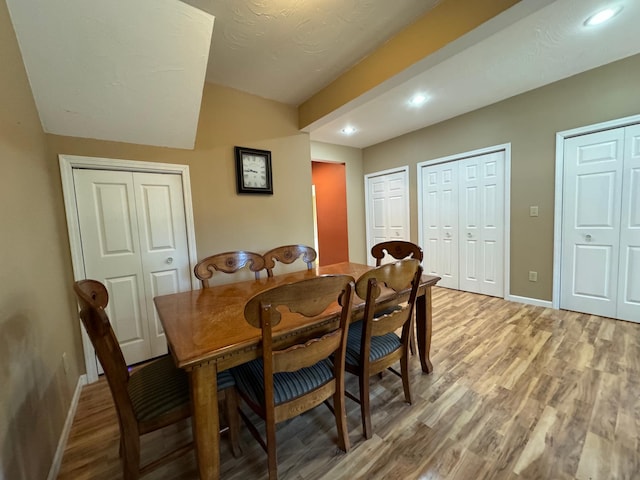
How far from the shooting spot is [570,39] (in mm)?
2010

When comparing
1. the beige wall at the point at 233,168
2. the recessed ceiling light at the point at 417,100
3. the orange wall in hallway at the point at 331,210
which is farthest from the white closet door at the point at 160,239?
the orange wall in hallway at the point at 331,210

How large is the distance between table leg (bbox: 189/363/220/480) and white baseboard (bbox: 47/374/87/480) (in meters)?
0.83

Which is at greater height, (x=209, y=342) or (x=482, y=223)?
(x=482, y=223)

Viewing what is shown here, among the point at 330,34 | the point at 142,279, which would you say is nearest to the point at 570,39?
the point at 330,34

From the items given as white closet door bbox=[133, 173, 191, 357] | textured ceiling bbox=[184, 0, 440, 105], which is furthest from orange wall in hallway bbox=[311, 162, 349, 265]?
white closet door bbox=[133, 173, 191, 357]

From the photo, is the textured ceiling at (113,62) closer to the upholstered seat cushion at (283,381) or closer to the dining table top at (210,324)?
the dining table top at (210,324)

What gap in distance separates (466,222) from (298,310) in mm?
3461

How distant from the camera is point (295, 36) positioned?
183cm

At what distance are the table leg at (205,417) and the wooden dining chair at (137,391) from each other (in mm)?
141

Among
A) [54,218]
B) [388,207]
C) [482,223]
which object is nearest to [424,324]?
[482,223]

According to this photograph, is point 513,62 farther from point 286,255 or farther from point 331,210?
point 331,210

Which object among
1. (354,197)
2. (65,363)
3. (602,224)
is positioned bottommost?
(65,363)

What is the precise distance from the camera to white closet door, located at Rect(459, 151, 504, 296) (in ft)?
10.7

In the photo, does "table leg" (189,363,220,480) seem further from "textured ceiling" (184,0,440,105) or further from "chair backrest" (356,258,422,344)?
"textured ceiling" (184,0,440,105)
